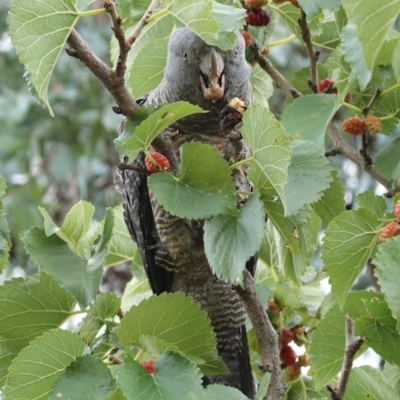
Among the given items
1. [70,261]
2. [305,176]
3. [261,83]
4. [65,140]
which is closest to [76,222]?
[70,261]

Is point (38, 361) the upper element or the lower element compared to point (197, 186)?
lower

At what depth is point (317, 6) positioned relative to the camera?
1.72m

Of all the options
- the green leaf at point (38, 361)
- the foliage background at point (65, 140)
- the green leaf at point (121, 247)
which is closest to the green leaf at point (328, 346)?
the green leaf at point (38, 361)

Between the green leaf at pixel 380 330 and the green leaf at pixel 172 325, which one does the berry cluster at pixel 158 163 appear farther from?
the green leaf at pixel 380 330

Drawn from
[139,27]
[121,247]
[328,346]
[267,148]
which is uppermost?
[139,27]

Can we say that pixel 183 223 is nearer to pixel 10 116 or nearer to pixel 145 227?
pixel 145 227

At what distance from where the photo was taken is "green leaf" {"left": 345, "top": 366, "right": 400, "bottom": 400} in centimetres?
161

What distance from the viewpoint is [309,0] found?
174cm

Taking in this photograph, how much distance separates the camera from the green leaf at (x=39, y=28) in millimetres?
1577

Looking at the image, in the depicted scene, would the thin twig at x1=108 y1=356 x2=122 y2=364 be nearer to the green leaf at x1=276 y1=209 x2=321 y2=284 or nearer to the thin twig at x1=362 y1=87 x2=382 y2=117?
the green leaf at x1=276 y1=209 x2=321 y2=284

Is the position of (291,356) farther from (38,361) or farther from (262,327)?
(38,361)

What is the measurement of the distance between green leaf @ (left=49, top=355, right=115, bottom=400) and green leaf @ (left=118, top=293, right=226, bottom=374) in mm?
84

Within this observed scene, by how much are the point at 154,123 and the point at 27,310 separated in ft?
1.80

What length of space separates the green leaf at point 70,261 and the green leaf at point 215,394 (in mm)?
372
